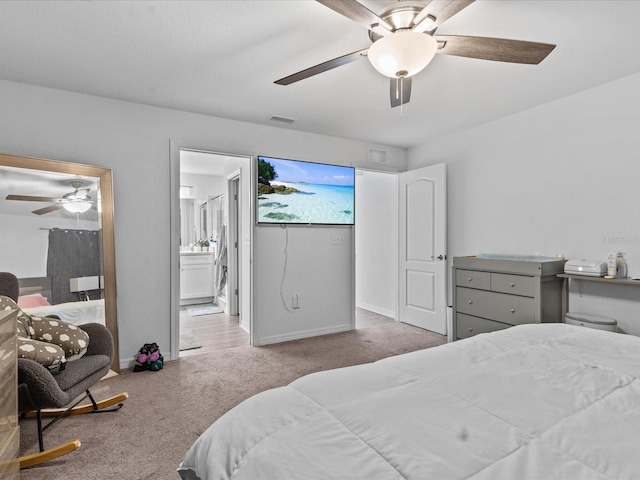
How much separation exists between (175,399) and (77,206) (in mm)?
1799

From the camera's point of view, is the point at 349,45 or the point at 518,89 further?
the point at 518,89

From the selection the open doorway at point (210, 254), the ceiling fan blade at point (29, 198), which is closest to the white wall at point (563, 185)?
the open doorway at point (210, 254)

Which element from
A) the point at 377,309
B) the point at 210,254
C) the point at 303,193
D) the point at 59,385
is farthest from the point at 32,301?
the point at 377,309

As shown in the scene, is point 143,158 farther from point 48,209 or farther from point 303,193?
point 303,193

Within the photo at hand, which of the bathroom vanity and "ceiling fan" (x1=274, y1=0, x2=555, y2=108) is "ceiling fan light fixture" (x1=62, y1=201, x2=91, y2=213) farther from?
the bathroom vanity

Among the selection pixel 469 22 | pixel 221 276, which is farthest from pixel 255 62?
pixel 221 276

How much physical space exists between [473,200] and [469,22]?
2.40 m

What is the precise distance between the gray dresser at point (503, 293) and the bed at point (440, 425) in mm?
1844

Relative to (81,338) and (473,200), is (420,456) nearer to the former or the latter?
(81,338)

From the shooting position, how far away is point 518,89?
306 centimetres

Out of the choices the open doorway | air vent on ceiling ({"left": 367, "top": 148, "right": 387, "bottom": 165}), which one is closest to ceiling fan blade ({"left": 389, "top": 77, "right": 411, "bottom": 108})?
the open doorway

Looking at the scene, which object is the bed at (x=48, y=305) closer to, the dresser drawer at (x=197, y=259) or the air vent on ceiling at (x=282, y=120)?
the air vent on ceiling at (x=282, y=120)

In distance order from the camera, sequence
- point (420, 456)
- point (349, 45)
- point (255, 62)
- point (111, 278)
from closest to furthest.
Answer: point (420, 456) < point (349, 45) < point (255, 62) < point (111, 278)

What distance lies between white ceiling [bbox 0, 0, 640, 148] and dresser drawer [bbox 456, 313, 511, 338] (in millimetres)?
2081
